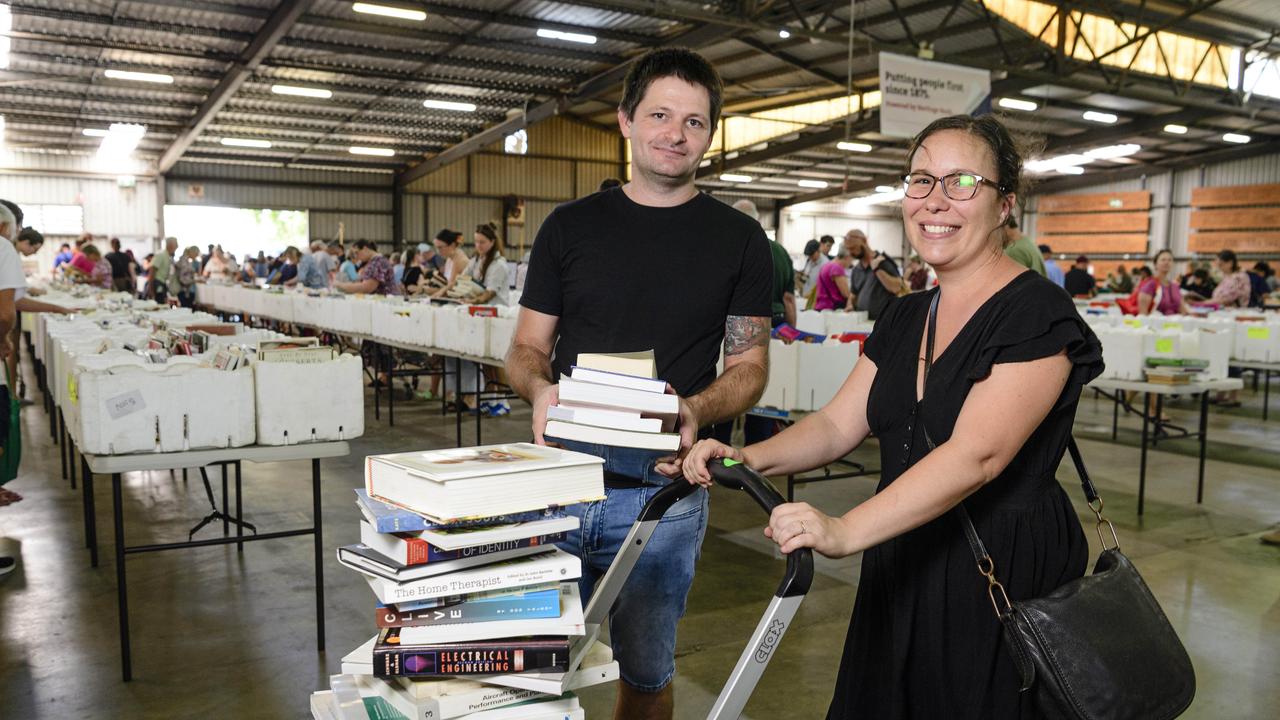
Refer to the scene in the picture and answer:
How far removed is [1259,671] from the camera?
306 centimetres

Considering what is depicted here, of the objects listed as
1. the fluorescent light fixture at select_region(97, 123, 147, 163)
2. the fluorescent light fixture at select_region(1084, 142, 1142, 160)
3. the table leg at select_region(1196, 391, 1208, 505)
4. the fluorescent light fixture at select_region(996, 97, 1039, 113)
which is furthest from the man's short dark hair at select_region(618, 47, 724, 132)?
the fluorescent light fixture at select_region(1084, 142, 1142, 160)

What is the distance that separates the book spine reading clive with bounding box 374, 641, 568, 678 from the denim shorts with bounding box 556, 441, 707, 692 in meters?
0.52

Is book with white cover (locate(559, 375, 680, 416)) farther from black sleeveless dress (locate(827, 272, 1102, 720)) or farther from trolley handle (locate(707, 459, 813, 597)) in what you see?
black sleeveless dress (locate(827, 272, 1102, 720))

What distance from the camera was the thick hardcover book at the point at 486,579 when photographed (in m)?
1.06

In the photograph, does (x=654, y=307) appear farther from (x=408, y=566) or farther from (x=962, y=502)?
(x=408, y=566)

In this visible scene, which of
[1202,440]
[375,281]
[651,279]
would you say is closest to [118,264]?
[375,281]

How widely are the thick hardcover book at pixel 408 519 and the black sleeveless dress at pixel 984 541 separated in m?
0.58

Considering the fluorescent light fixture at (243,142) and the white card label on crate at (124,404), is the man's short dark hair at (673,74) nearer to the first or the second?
the white card label on crate at (124,404)

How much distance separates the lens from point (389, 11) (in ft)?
38.3

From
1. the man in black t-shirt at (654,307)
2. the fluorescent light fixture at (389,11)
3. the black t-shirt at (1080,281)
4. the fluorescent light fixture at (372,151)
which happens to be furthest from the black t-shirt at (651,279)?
the fluorescent light fixture at (372,151)

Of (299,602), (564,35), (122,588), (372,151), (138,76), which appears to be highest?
(564,35)

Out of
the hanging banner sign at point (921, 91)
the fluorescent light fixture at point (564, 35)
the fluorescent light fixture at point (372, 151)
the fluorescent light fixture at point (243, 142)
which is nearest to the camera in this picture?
the hanging banner sign at point (921, 91)

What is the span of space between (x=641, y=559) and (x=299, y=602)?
241 centimetres

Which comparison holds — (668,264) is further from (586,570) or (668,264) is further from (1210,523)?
(1210,523)
